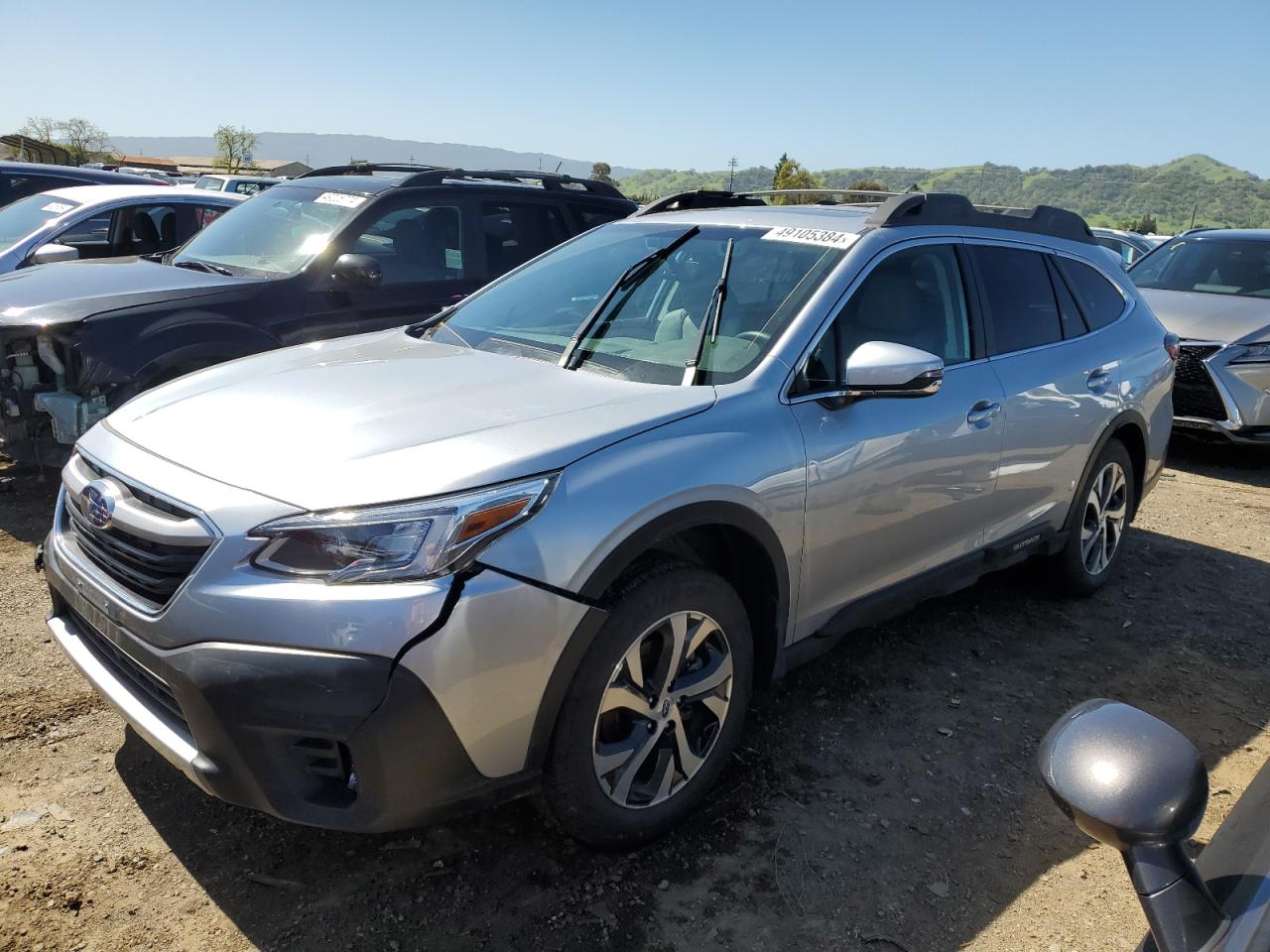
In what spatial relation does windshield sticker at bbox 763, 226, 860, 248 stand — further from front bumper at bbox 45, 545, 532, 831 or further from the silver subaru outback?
front bumper at bbox 45, 545, 532, 831

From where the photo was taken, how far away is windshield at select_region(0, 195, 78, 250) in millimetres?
7512

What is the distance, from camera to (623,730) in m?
2.54

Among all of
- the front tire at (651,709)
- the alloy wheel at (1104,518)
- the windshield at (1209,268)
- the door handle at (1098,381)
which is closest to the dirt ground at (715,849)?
the front tire at (651,709)

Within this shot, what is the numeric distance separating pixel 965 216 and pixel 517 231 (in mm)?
3402

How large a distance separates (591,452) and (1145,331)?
3591mm

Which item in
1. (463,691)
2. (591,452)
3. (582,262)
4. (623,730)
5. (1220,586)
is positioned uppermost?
(582,262)

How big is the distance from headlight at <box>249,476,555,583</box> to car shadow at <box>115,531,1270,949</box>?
95 centimetres

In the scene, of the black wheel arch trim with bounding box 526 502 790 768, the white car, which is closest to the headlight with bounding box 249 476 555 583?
the black wheel arch trim with bounding box 526 502 790 768

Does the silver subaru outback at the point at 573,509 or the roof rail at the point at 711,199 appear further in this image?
the roof rail at the point at 711,199

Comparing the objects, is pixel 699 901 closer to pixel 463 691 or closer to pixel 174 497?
pixel 463 691

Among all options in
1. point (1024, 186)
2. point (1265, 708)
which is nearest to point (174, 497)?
point (1265, 708)

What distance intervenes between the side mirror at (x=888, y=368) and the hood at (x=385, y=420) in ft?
1.57

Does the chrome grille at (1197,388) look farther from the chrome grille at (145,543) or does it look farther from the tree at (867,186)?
the chrome grille at (145,543)

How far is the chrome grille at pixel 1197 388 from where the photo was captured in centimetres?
745
